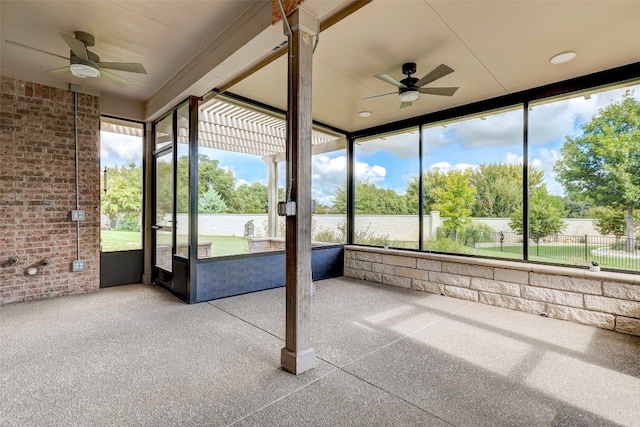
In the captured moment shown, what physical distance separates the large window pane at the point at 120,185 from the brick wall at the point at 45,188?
0.23 metres

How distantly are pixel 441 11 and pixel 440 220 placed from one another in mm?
3064

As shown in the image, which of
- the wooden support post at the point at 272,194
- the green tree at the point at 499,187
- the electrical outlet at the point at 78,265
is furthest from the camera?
the wooden support post at the point at 272,194

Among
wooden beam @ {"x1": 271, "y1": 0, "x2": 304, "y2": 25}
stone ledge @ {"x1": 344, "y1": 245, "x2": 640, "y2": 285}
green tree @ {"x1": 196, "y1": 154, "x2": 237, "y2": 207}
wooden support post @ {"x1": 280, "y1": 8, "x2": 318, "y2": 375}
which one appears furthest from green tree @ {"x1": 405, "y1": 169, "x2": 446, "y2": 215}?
wooden beam @ {"x1": 271, "y1": 0, "x2": 304, "y2": 25}

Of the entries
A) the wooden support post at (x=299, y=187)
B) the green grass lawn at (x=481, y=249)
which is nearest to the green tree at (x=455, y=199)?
the green grass lawn at (x=481, y=249)

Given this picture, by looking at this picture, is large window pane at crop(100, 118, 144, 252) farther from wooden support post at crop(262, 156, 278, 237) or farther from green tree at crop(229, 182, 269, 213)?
wooden support post at crop(262, 156, 278, 237)

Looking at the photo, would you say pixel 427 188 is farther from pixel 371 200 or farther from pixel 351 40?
pixel 351 40

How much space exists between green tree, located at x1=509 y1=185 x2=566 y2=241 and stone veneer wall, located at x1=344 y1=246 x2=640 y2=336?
1.53 feet

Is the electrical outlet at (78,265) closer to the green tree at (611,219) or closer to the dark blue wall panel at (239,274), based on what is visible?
the dark blue wall panel at (239,274)

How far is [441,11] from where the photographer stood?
2.47m

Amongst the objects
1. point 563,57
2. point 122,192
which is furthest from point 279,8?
point 122,192

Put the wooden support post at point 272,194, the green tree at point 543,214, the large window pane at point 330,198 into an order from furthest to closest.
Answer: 1. the large window pane at point 330,198
2. the wooden support post at point 272,194
3. the green tree at point 543,214

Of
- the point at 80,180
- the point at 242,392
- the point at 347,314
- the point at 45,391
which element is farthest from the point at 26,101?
the point at 347,314

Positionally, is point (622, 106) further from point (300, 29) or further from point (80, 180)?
point (80, 180)

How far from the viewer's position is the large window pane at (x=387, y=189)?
5.17 meters
